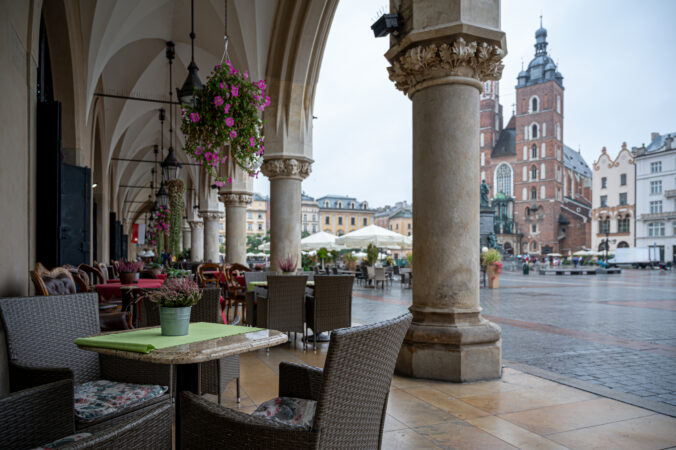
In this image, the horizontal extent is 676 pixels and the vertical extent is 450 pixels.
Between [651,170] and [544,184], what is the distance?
43.7 feet

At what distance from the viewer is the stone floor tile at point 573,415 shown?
279cm

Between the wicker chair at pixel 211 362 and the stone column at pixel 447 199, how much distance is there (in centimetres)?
156

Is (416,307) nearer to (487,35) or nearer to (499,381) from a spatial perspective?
(499,381)

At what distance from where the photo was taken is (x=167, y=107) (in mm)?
15781

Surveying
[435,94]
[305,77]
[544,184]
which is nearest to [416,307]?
[435,94]

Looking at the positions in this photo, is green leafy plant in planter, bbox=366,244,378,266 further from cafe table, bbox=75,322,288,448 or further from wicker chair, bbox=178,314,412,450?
wicker chair, bbox=178,314,412,450

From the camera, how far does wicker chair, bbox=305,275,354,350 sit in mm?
4984

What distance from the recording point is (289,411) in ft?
6.26

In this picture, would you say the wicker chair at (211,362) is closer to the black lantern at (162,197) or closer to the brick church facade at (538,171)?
the black lantern at (162,197)

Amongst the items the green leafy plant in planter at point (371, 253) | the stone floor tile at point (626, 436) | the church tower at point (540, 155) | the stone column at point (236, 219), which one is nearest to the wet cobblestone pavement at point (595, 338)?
the stone floor tile at point (626, 436)

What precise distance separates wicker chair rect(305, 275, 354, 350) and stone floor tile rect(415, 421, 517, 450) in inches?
91.2

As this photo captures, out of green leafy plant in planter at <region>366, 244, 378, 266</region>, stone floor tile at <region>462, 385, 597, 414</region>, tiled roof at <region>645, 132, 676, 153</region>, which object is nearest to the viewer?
stone floor tile at <region>462, 385, 597, 414</region>

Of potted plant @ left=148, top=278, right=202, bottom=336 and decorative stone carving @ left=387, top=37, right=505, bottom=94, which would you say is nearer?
potted plant @ left=148, top=278, right=202, bottom=336

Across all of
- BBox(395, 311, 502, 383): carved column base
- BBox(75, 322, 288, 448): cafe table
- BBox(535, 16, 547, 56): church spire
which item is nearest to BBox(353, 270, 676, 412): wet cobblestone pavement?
BBox(395, 311, 502, 383): carved column base
